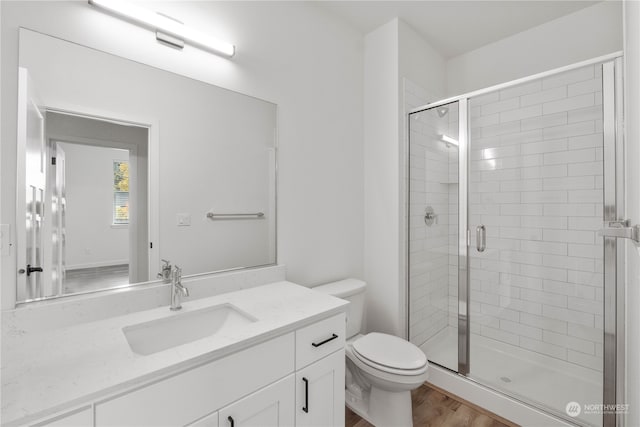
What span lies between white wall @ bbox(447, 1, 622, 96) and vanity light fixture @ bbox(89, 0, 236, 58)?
7.09 feet

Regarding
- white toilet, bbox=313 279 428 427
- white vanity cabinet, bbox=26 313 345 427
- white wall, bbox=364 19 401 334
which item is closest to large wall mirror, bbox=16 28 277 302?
white vanity cabinet, bbox=26 313 345 427

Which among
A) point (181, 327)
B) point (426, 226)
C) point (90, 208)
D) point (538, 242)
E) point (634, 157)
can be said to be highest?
point (634, 157)

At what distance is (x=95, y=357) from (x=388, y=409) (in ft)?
4.70

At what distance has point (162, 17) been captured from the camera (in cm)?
128

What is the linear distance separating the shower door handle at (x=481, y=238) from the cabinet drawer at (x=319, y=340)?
1.26m

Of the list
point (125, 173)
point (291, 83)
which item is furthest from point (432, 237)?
point (125, 173)

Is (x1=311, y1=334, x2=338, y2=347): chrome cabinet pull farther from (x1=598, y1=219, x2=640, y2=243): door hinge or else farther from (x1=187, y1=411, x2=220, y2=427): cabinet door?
(x1=598, y1=219, x2=640, y2=243): door hinge

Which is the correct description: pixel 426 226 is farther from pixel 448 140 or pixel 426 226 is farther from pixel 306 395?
pixel 306 395

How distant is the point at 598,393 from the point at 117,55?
291cm

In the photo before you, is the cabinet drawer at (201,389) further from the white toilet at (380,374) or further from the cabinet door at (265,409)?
the white toilet at (380,374)

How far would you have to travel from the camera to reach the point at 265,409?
3.37 ft

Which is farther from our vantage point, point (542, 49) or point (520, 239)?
point (542, 49)

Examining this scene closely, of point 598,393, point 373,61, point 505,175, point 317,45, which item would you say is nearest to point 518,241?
point 505,175

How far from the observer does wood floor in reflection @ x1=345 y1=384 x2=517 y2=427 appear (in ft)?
5.52
